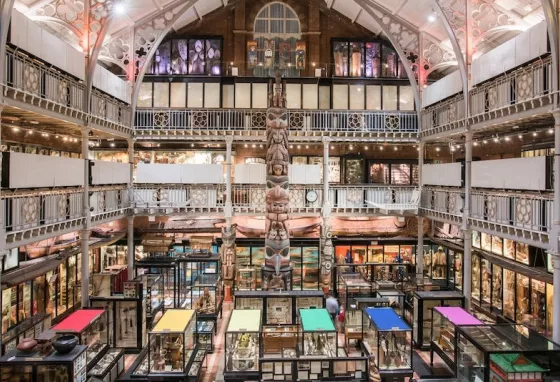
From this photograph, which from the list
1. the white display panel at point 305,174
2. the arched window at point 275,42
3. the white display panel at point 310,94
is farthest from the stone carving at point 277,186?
the arched window at point 275,42

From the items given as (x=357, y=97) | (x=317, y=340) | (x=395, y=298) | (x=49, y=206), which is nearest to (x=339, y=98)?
(x=357, y=97)

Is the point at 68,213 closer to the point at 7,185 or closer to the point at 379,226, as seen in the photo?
the point at 7,185

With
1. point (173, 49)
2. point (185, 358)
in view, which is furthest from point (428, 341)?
point (173, 49)

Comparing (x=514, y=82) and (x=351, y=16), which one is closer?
(x=514, y=82)

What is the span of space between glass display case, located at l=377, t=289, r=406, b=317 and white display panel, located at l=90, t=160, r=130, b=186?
11621 millimetres

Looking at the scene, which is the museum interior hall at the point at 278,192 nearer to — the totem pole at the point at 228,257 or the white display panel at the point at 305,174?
the totem pole at the point at 228,257

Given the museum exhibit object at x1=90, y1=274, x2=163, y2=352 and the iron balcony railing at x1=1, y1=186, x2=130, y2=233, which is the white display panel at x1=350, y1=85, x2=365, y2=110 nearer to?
the iron balcony railing at x1=1, y1=186, x2=130, y2=233

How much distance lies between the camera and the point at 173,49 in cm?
2433

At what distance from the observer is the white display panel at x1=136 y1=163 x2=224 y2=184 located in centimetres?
2198

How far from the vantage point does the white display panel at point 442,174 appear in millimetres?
17438

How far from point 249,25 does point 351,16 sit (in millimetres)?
5657

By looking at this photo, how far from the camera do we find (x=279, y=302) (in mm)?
15492

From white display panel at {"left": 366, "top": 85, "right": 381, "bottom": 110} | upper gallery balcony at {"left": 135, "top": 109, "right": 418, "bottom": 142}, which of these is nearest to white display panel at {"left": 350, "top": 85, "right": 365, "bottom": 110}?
white display panel at {"left": 366, "top": 85, "right": 381, "bottom": 110}

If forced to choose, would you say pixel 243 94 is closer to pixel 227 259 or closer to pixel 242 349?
pixel 227 259
